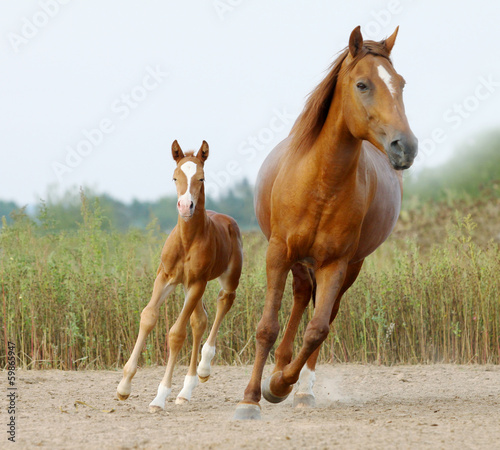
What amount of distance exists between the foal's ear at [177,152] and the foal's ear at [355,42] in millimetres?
1656

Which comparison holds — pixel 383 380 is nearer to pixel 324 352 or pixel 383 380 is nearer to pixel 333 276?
pixel 324 352

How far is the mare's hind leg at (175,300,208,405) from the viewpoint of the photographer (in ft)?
17.6

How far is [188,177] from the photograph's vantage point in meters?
4.95

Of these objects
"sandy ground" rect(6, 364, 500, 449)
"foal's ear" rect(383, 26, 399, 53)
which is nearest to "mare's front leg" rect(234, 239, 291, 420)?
"sandy ground" rect(6, 364, 500, 449)

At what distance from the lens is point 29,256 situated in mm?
7941

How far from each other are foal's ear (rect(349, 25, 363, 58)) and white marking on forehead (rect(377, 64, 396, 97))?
249mm

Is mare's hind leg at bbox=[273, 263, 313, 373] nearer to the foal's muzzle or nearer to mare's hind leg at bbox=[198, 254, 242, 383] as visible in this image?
mare's hind leg at bbox=[198, 254, 242, 383]

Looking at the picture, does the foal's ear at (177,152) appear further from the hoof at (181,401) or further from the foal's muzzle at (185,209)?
the hoof at (181,401)

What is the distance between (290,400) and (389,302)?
93.6 inches

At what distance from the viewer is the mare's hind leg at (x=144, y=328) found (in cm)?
485

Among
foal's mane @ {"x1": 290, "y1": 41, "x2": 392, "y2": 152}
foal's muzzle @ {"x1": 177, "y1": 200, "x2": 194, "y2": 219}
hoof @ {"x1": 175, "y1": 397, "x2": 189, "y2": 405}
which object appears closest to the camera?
foal's mane @ {"x1": 290, "y1": 41, "x2": 392, "y2": 152}

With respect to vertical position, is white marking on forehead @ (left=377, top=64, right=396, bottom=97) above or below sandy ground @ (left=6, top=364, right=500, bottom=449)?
above

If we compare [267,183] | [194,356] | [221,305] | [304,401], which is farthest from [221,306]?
[267,183]

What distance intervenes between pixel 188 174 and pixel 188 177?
2 centimetres
